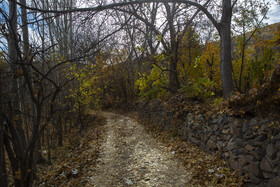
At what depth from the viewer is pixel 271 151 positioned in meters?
3.28

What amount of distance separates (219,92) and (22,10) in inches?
387

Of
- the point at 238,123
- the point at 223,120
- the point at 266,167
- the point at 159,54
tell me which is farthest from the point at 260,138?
the point at 159,54

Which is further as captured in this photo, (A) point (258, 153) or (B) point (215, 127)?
(B) point (215, 127)

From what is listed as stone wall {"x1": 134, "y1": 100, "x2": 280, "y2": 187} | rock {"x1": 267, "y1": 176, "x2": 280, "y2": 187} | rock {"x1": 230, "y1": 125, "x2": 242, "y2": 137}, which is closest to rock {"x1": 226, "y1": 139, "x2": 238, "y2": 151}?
stone wall {"x1": 134, "y1": 100, "x2": 280, "y2": 187}

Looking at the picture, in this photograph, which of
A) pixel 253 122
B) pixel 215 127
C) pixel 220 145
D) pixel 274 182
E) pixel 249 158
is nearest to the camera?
pixel 274 182

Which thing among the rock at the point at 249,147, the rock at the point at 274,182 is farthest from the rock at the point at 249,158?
the rock at the point at 274,182

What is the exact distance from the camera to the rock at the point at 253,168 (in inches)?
137

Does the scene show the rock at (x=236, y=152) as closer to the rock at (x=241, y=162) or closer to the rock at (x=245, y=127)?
the rock at (x=241, y=162)

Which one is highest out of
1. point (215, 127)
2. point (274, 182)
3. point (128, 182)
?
point (215, 127)

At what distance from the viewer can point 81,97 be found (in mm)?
10562

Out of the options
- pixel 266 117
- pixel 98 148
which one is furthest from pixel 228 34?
pixel 98 148

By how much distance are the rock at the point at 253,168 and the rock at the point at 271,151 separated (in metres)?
0.33

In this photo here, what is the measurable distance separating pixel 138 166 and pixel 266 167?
3.11 meters

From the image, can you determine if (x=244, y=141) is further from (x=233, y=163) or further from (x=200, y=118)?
(x=200, y=118)
